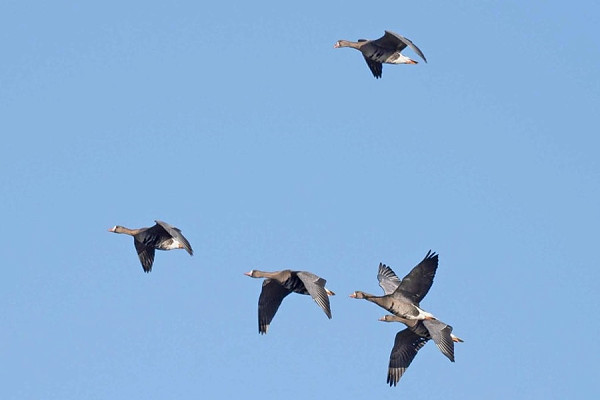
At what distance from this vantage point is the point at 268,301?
52.6 meters

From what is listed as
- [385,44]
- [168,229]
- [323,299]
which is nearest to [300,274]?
[323,299]

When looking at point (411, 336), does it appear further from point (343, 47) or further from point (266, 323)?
point (343, 47)

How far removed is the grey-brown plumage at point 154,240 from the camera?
5217 cm

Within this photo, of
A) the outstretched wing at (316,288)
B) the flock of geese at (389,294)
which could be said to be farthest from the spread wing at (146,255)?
the outstretched wing at (316,288)

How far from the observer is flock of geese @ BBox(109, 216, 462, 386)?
49281mm

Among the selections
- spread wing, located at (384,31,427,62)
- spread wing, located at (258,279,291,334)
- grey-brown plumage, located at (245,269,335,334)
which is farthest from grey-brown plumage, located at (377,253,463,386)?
spread wing, located at (384,31,427,62)

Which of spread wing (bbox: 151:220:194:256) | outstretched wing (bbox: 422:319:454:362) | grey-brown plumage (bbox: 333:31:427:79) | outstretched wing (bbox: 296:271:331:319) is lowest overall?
outstretched wing (bbox: 422:319:454:362)

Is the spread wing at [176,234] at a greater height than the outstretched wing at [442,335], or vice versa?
the spread wing at [176,234]

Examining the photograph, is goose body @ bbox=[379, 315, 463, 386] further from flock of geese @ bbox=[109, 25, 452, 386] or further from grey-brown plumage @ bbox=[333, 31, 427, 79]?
grey-brown plumage @ bbox=[333, 31, 427, 79]

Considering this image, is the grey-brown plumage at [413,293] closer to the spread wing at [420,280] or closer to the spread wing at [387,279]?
the spread wing at [420,280]

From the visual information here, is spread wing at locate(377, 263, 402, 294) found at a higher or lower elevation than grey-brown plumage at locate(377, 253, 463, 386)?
higher

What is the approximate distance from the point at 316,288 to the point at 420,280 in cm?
323

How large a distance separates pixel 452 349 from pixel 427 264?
2.63 metres

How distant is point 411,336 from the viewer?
52.1 metres
